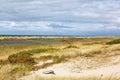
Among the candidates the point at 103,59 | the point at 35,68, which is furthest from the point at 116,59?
the point at 35,68

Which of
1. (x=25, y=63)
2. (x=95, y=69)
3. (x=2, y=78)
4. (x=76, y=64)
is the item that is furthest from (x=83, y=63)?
(x=2, y=78)

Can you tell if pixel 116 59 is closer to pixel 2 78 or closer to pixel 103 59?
pixel 103 59

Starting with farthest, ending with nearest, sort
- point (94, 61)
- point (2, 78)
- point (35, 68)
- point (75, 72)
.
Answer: point (94, 61), point (35, 68), point (75, 72), point (2, 78)

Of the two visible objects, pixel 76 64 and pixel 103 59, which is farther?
pixel 103 59

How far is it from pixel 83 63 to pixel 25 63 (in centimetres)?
408

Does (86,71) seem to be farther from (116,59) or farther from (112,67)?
(116,59)

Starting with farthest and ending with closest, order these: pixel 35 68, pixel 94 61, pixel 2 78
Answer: pixel 94 61
pixel 35 68
pixel 2 78

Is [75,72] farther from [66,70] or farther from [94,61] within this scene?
[94,61]

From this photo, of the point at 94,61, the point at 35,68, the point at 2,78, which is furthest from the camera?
the point at 94,61

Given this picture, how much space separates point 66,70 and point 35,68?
76.4 inches

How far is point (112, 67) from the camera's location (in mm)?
19719

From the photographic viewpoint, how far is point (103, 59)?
22.8m

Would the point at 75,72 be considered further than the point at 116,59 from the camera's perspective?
No

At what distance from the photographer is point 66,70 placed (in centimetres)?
1925
